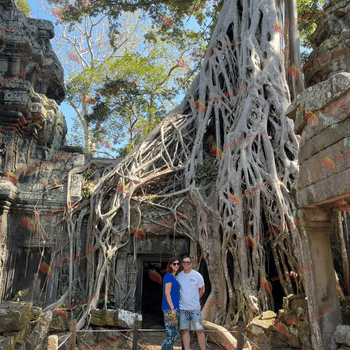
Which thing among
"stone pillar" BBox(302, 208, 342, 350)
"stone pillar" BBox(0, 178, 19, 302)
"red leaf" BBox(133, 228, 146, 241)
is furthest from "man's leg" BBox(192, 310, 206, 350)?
"stone pillar" BBox(0, 178, 19, 302)

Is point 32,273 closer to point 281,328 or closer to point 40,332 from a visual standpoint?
point 40,332

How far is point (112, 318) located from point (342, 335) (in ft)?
10.2

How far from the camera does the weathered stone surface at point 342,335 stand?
2.36 meters

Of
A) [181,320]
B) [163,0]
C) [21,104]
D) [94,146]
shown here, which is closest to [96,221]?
[21,104]

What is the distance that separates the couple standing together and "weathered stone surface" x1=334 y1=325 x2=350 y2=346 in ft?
3.50

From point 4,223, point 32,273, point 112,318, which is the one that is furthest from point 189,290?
point 4,223

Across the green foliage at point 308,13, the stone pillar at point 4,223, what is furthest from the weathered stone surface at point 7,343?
the green foliage at point 308,13

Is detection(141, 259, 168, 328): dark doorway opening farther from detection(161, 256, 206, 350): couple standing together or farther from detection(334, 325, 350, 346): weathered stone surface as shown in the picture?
detection(334, 325, 350, 346): weathered stone surface

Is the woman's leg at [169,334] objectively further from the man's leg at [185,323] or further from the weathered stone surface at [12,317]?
the weathered stone surface at [12,317]

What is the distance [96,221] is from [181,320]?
2.99 m

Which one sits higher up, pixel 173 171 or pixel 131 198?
pixel 173 171

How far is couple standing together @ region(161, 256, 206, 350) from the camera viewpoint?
114 inches

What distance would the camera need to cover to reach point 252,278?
4.66 m

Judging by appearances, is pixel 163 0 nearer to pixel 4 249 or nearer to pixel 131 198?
pixel 131 198
